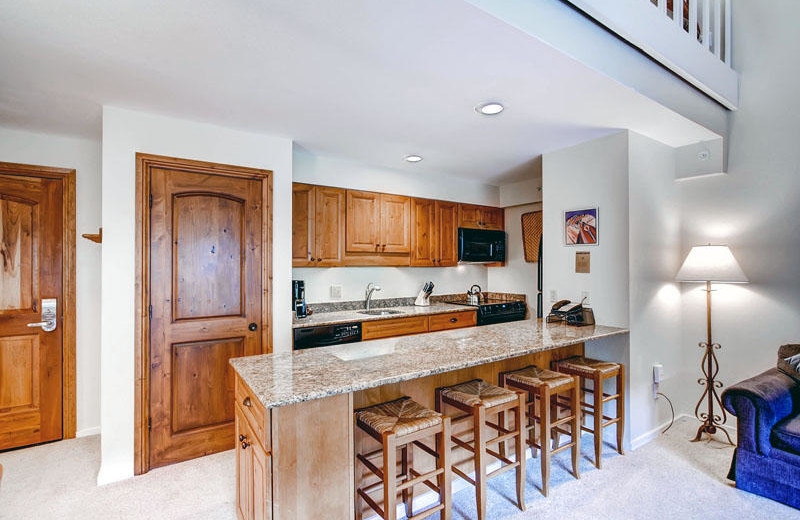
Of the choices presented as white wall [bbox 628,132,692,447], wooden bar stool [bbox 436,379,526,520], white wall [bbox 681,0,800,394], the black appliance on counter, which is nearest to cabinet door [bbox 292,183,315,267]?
the black appliance on counter

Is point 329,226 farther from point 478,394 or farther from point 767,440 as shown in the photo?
point 767,440

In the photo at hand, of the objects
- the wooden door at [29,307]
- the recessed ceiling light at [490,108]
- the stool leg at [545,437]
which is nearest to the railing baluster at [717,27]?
the recessed ceiling light at [490,108]

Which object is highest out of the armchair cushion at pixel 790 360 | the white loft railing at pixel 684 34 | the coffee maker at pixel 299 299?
the white loft railing at pixel 684 34

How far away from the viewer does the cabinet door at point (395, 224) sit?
4.00 meters

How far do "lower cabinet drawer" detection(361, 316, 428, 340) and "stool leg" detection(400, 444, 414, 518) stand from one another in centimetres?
148

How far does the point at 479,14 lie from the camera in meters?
1.52

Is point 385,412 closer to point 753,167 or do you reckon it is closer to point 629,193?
point 629,193

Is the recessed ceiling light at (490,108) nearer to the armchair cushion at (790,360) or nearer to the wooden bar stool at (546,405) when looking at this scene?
the wooden bar stool at (546,405)

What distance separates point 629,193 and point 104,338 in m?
3.67

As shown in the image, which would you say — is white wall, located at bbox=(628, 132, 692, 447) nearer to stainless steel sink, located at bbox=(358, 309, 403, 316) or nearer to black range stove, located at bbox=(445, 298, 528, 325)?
black range stove, located at bbox=(445, 298, 528, 325)

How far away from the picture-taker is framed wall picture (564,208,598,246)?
303 centimetres

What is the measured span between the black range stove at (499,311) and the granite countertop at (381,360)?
1.51 metres

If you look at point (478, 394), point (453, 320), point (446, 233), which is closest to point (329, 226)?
point (446, 233)

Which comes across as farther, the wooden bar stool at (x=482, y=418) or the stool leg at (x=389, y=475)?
the wooden bar stool at (x=482, y=418)
